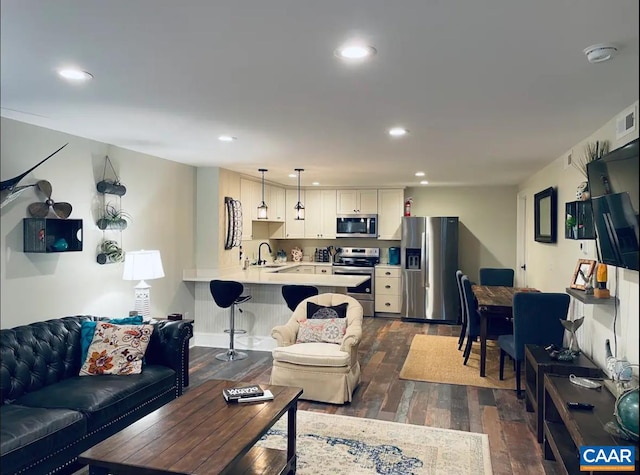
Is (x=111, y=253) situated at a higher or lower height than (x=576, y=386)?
higher

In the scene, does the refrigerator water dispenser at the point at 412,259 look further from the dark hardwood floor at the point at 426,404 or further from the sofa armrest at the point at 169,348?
the sofa armrest at the point at 169,348

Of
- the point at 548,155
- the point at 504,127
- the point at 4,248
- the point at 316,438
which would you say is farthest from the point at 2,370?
the point at 548,155

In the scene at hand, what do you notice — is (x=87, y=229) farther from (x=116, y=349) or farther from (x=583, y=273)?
(x=583, y=273)

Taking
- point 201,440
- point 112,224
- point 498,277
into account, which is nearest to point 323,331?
point 112,224

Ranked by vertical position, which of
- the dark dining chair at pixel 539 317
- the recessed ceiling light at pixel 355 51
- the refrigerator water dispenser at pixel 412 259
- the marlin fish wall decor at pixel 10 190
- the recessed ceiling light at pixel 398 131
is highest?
the recessed ceiling light at pixel 398 131

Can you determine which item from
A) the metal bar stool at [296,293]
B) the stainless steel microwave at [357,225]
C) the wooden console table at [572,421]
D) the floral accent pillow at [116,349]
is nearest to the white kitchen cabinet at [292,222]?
the stainless steel microwave at [357,225]

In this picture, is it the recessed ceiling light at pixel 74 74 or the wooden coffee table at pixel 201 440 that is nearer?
the wooden coffee table at pixel 201 440

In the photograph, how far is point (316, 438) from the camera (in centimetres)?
329

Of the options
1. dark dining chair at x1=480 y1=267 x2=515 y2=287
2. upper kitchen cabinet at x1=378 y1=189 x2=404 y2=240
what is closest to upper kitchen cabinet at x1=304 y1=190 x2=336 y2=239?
upper kitchen cabinet at x1=378 y1=189 x2=404 y2=240

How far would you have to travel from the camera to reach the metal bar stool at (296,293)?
499 centimetres

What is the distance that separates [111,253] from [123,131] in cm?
103

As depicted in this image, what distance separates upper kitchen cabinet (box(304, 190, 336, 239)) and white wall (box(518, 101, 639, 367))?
3.33 m

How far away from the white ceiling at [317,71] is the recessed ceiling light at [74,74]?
0.18 feet

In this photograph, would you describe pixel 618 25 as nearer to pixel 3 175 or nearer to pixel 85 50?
pixel 3 175
